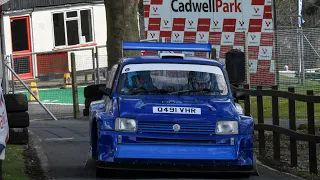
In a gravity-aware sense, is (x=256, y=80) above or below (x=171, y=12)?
below

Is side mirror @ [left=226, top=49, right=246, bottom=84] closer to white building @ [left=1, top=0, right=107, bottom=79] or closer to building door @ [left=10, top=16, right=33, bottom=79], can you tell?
white building @ [left=1, top=0, right=107, bottom=79]

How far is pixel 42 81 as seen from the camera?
2509 centimetres

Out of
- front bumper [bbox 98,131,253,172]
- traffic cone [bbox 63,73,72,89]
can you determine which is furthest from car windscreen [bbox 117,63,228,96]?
traffic cone [bbox 63,73,72,89]

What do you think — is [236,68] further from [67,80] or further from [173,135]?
[67,80]

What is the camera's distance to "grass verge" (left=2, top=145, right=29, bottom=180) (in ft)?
36.1

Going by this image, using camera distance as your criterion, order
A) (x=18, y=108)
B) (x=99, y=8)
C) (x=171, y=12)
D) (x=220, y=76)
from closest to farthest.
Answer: (x=220, y=76) < (x=18, y=108) < (x=171, y=12) < (x=99, y=8)

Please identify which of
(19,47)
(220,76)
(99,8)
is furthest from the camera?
(99,8)

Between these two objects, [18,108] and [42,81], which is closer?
[18,108]

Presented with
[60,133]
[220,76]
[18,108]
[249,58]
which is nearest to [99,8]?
[249,58]

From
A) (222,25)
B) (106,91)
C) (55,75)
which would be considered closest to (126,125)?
(106,91)

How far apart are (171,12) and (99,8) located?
10.5m

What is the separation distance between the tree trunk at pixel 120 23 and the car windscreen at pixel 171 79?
8.60 meters

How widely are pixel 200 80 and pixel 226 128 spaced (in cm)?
128

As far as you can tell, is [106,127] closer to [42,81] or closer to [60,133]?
[60,133]
